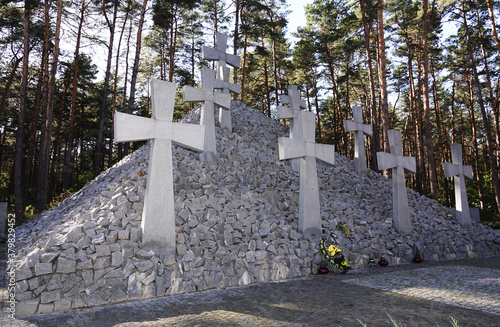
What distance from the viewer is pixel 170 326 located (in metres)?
3.61

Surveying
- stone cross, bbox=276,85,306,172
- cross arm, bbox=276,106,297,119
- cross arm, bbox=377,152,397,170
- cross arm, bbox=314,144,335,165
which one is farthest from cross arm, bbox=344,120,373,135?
cross arm, bbox=314,144,335,165

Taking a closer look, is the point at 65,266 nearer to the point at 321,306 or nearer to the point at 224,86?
the point at 321,306

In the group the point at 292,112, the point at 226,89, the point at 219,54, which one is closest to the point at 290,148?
the point at 292,112

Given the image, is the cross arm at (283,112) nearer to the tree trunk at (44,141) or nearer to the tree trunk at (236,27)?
the tree trunk at (236,27)

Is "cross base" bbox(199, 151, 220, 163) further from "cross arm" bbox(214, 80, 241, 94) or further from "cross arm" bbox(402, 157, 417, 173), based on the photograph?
"cross arm" bbox(402, 157, 417, 173)

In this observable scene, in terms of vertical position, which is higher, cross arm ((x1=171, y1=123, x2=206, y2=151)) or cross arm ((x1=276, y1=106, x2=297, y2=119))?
cross arm ((x1=276, y1=106, x2=297, y2=119))

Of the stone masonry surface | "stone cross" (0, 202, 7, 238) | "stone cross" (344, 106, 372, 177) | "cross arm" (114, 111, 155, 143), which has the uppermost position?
"stone cross" (344, 106, 372, 177)

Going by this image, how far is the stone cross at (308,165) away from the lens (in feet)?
24.0

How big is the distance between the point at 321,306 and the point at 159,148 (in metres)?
3.79

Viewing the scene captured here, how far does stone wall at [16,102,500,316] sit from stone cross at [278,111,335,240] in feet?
1.25

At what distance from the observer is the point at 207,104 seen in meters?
10.4

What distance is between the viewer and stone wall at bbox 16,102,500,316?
15.5 ft

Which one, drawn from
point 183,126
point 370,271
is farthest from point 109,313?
point 370,271

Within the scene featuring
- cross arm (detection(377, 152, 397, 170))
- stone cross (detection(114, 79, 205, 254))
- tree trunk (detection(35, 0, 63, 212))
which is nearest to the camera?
stone cross (detection(114, 79, 205, 254))
